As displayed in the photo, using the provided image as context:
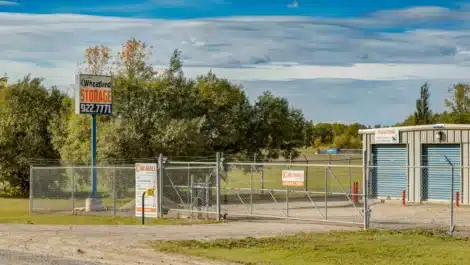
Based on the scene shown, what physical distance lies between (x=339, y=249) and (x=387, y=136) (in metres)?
21.1

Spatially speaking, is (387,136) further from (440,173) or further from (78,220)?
(78,220)

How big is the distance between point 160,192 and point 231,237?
359 inches

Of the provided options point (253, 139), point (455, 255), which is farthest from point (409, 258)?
→ point (253, 139)

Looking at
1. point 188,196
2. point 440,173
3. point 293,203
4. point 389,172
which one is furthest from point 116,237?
point 389,172

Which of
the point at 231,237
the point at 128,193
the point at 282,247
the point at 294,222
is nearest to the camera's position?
the point at 282,247

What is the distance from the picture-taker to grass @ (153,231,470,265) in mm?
16109

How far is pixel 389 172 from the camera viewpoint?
37906mm

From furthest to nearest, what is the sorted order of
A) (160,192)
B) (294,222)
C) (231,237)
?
(160,192)
(294,222)
(231,237)

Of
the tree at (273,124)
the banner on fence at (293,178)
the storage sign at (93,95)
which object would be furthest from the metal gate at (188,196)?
the tree at (273,124)

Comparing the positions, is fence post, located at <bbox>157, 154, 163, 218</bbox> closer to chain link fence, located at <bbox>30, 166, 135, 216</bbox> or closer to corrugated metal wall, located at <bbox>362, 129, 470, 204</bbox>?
chain link fence, located at <bbox>30, 166, 135, 216</bbox>

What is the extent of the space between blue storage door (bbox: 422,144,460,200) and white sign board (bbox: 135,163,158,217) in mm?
12668

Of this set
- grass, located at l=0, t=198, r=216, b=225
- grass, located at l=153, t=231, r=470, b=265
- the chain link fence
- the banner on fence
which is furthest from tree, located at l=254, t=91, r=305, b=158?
grass, located at l=153, t=231, r=470, b=265

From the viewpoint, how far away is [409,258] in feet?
53.2

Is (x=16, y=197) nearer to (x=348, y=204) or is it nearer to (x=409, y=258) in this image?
(x=348, y=204)
